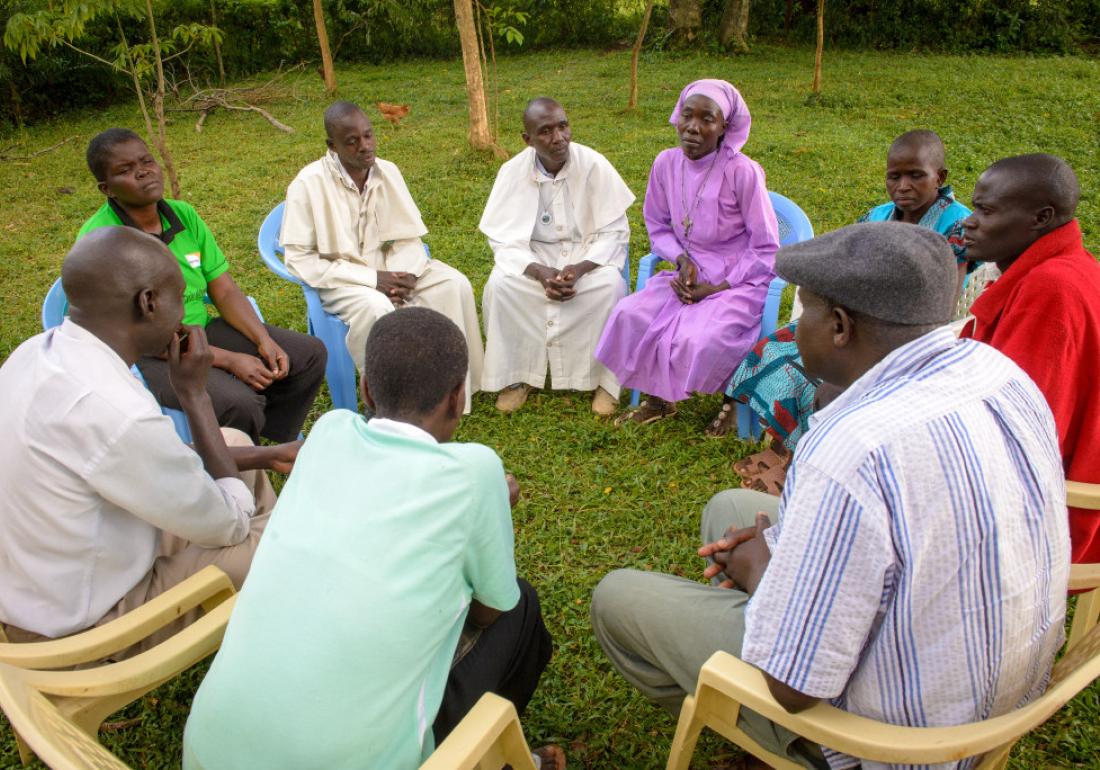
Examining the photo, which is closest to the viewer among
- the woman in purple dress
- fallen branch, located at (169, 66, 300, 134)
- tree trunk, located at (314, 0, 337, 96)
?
the woman in purple dress

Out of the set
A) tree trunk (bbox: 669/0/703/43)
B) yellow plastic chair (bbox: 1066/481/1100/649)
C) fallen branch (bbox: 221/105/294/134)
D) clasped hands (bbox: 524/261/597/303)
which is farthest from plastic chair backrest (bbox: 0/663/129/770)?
tree trunk (bbox: 669/0/703/43)

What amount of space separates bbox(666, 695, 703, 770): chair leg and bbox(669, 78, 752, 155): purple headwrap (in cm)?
310

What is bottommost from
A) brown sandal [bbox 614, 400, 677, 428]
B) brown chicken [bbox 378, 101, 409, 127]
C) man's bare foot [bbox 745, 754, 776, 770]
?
man's bare foot [bbox 745, 754, 776, 770]

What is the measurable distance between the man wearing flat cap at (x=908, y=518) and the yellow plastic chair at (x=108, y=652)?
141cm

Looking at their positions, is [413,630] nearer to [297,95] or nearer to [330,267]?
[330,267]

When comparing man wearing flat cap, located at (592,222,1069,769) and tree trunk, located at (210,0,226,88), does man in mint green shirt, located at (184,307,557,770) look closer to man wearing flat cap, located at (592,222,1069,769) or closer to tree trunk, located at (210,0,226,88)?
man wearing flat cap, located at (592,222,1069,769)

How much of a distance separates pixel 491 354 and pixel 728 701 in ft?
9.89

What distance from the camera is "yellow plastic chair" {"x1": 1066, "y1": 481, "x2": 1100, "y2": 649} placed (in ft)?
6.93

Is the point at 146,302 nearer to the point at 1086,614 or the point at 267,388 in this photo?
the point at 267,388

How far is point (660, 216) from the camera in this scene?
15.5 feet

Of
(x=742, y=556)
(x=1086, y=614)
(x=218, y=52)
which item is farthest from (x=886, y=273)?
(x=218, y=52)

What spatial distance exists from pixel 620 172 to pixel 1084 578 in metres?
6.91

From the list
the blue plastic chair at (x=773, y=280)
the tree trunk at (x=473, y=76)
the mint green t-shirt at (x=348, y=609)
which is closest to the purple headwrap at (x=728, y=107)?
the blue plastic chair at (x=773, y=280)

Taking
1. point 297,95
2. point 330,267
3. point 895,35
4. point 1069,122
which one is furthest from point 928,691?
point 895,35
